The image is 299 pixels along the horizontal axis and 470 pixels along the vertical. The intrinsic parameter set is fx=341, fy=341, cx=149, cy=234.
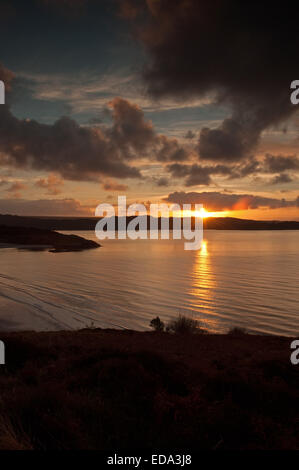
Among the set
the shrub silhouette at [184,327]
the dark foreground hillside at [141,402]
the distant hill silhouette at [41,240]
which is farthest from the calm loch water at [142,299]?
the distant hill silhouette at [41,240]

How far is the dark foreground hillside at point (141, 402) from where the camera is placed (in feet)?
20.0

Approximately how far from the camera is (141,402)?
7.61m

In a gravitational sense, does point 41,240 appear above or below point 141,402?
below

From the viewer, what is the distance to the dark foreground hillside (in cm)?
609

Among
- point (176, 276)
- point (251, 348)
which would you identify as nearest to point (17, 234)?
point (176, 276)

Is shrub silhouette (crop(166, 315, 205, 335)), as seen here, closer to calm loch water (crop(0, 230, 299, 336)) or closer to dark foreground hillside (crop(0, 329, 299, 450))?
calm loch water (crop(0, 230, 299, 336))

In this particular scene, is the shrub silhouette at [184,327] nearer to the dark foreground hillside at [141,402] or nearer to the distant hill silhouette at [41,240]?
the dark foreground hillside at [141,402]

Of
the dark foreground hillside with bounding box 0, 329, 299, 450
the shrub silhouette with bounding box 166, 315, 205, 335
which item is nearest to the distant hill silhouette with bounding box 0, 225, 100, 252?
the shrub silhouette with bounding box 166, 315, 205, 335

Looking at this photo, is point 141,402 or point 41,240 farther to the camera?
point 41,240

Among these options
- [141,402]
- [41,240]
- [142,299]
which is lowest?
[142,299]

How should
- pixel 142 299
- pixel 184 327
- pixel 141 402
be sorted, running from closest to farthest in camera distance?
pixel 141 402 < pixel 184 327 < pixel 142 299

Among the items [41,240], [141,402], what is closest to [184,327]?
[141,402]

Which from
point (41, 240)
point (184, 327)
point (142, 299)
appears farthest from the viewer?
point (41, 240)

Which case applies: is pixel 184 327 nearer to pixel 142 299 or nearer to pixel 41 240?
pixel 142 299
